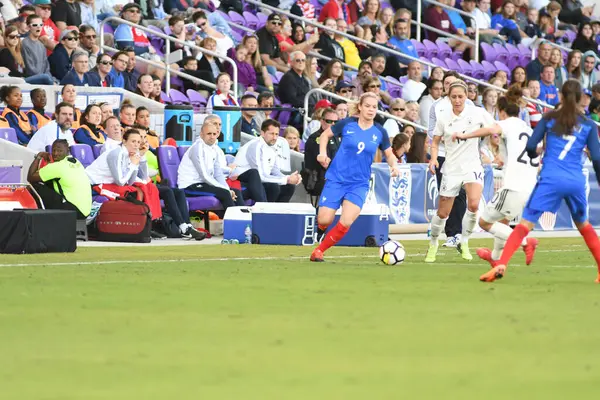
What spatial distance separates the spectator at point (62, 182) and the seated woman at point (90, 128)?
5.29 feet

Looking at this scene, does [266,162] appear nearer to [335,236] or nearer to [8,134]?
[8,134]

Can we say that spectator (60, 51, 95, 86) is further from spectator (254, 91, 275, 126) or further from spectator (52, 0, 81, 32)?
spectator (254, 91, 275, 126)

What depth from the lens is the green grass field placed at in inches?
263

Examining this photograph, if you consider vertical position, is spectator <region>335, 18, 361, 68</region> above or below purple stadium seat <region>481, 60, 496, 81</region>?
above

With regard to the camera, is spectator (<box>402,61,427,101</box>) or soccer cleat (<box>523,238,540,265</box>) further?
spectator (<box>402,61,427,101</box>)

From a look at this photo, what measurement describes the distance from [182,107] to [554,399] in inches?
644

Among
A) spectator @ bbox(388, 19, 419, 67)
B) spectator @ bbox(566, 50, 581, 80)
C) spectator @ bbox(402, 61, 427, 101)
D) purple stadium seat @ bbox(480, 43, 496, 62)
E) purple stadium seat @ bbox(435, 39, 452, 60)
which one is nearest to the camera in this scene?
spectator @ bbox(402, 61, 427, 101)

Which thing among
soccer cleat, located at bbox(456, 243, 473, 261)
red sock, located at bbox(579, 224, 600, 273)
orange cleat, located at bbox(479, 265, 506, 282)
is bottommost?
soccer cleat, located at bbox(456, 243, 473, 261)

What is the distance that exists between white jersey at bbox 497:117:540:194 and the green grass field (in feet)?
4.53

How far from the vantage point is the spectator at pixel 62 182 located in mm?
18578

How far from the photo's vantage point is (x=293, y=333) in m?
8.56

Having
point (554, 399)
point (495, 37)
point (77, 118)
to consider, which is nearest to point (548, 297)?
point (554, 399)

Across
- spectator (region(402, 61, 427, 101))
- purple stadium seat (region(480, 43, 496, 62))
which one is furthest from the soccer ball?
purple stadium seat (region(480, 43, 496, 62))

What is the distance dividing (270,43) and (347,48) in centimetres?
264
